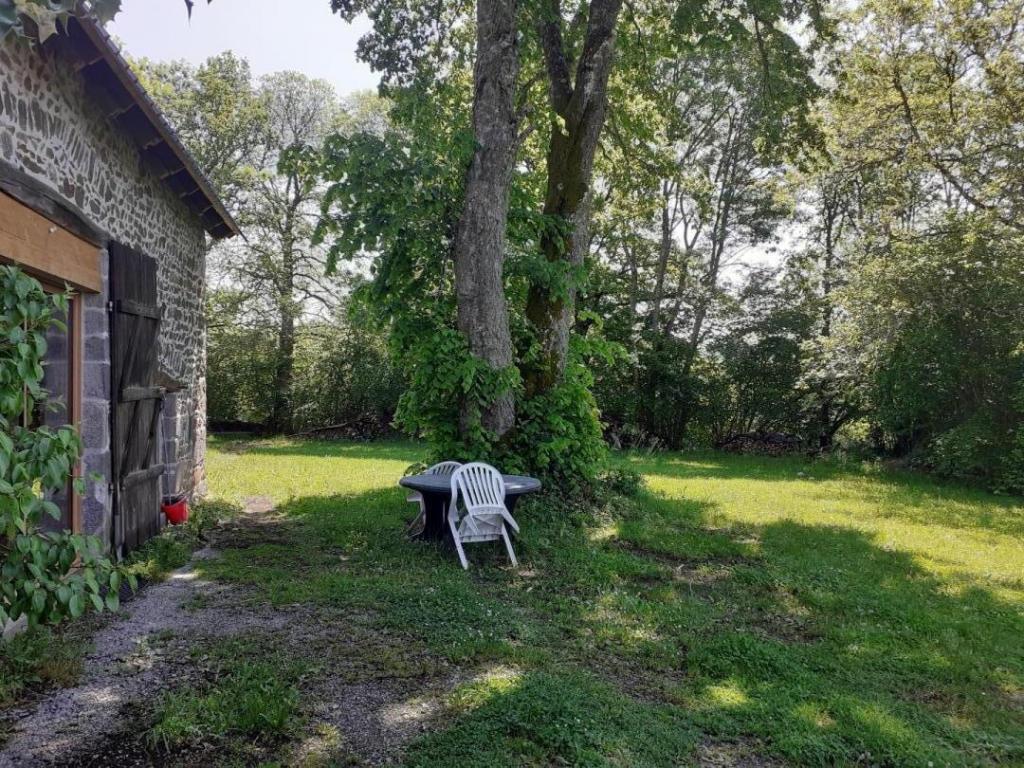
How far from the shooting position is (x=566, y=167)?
345 inches

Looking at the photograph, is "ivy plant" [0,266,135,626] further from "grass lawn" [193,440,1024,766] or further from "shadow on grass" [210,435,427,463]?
"shadow on grass" [210,435,427,463]

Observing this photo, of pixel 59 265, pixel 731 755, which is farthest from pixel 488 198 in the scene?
pixel 731 755

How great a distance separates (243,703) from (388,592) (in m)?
1.93

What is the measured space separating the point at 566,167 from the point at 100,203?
5.35m

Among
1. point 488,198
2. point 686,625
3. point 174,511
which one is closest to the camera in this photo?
point 686,625

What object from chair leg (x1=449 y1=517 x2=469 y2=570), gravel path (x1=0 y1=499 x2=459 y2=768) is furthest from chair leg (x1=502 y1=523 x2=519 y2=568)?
gravel path (x1=0 y1=499 x2=459 y2=768)

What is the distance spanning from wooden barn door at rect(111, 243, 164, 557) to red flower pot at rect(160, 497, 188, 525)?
0.54ft

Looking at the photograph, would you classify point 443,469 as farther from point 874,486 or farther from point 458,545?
point 874,486

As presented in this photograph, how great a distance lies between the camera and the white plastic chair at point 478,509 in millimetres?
6027

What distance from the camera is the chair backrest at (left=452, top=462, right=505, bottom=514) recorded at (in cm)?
603

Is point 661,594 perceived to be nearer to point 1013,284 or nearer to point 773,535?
point 773,535

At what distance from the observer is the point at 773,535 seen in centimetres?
802

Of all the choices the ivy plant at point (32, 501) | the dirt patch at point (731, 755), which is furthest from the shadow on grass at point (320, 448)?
the ivy plant at point (32, 501)

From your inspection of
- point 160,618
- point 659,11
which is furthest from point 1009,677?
point 659,11
